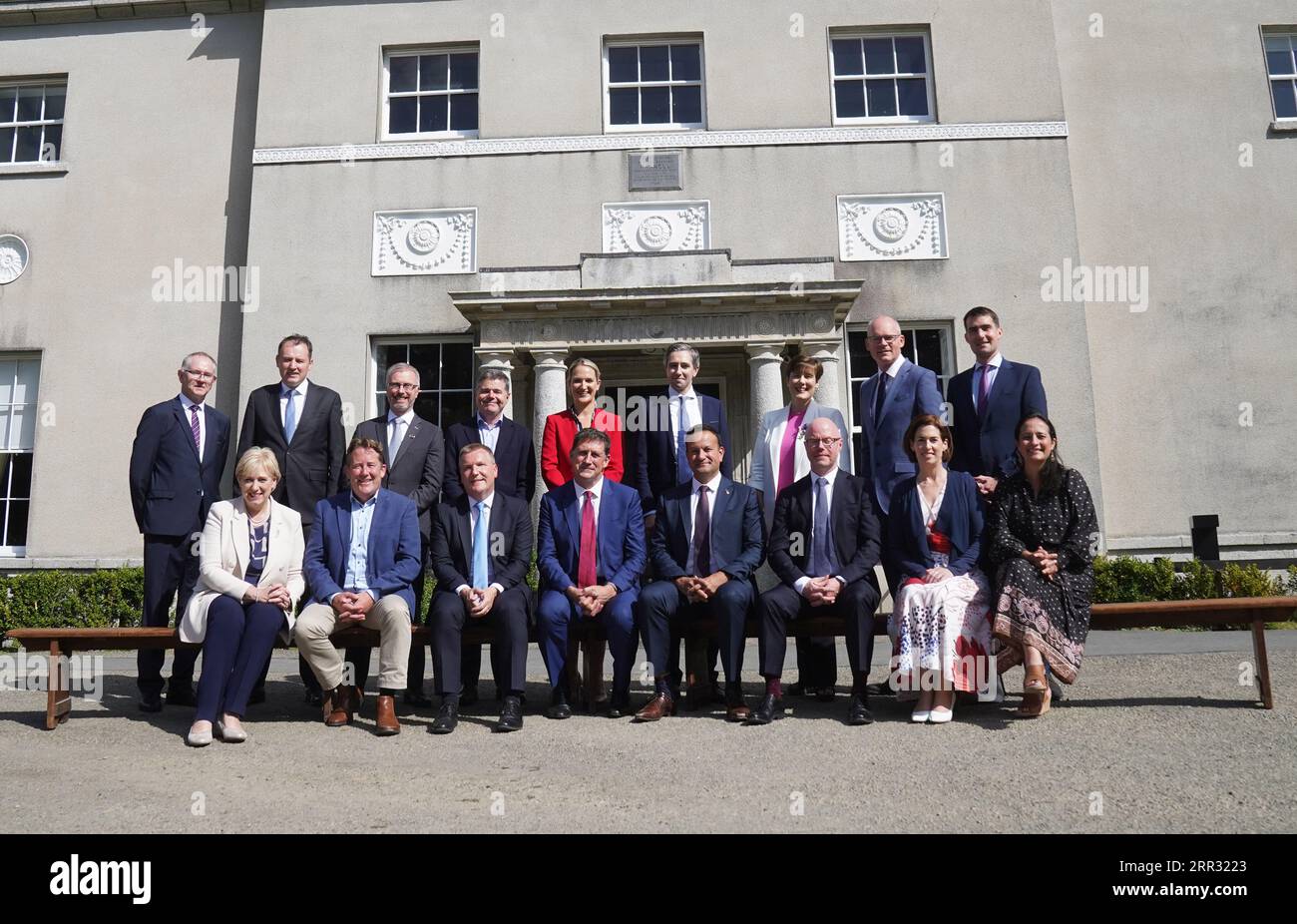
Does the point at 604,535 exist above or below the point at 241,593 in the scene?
above

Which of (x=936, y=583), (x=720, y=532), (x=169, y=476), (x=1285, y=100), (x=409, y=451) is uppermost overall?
(x=1285, y=100)

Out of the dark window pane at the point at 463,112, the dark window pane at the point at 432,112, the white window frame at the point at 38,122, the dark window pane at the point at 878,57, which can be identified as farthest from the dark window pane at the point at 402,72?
the dark window pane at the point at 878,57

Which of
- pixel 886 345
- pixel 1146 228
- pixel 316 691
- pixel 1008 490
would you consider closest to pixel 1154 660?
pixel 1008 490

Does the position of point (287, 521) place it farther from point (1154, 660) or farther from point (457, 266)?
point (457, 266)

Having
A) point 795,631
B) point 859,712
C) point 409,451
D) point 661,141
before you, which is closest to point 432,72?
point 661,141

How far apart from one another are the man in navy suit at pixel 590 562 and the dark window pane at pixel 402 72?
9107 millimetres

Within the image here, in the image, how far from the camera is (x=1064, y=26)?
1273 cm

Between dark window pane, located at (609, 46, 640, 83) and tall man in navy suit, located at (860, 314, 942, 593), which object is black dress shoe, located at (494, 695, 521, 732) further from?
dark window pane, located at (609, 46, 640, 83)

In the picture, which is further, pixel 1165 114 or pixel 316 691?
pixel 1165 114

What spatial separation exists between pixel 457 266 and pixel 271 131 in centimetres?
331

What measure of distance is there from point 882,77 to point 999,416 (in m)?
8.11

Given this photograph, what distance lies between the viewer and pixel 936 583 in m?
5.22

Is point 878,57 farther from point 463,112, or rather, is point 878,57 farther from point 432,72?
point 432,72

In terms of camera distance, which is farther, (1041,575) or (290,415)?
(290,415)
